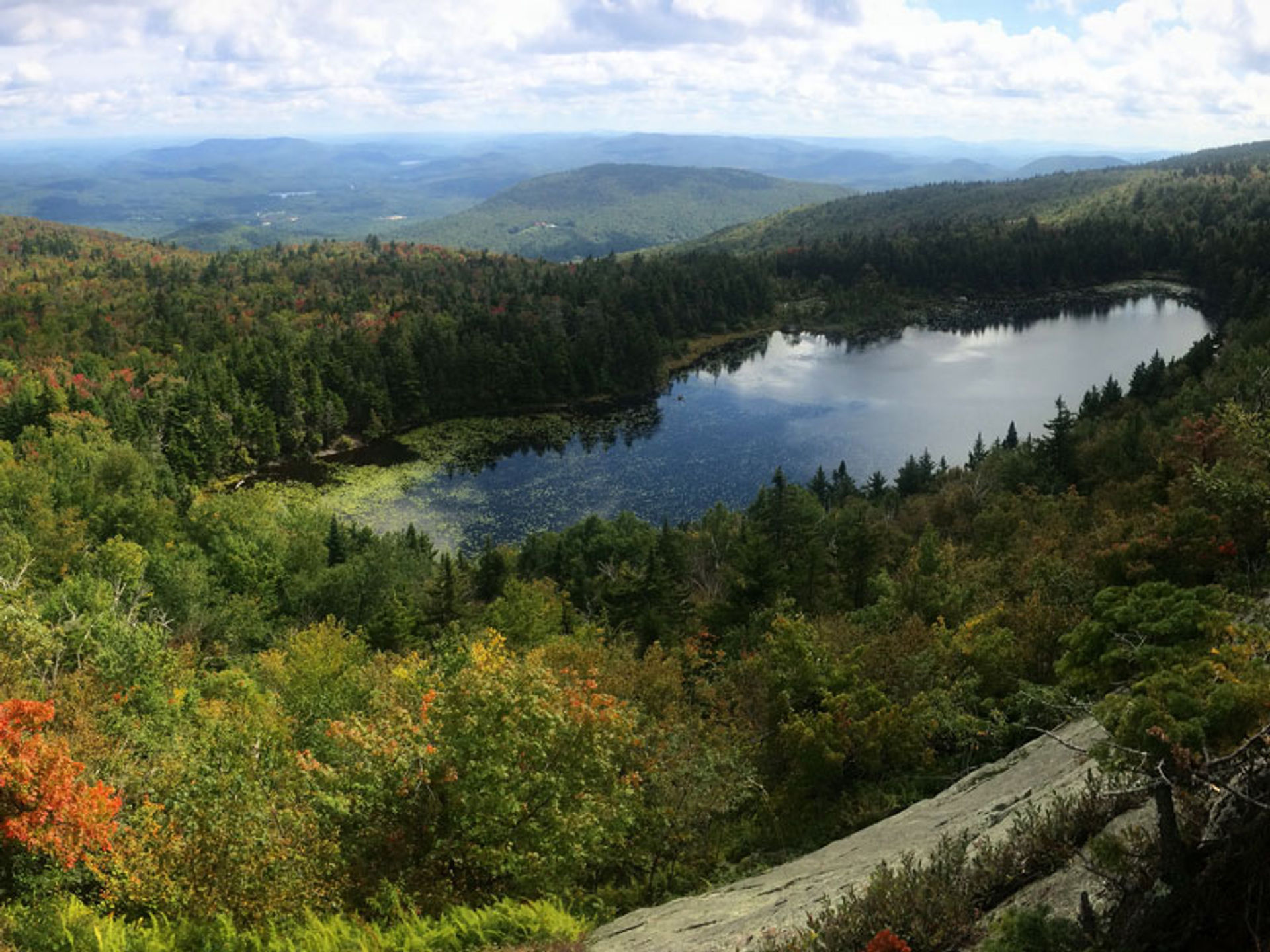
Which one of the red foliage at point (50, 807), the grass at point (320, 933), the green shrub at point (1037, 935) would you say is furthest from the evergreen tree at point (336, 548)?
the green shrub at point (1037, 935)

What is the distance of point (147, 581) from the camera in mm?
52875

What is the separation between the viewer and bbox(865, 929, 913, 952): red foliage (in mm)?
8930

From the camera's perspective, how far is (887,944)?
895cm

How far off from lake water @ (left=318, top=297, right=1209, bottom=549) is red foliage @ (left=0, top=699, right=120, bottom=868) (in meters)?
57.4

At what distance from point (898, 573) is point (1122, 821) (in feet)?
111

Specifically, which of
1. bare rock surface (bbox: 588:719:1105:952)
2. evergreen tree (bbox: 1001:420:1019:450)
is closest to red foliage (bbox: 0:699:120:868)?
bare rock surface (bbox: 588:719:1105:952)

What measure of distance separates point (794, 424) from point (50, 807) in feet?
313

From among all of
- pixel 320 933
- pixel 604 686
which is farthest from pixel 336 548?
pixel 320 933

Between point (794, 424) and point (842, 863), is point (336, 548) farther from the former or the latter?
point (794, 424)

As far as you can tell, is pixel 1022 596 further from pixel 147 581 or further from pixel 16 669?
pixel 147 581

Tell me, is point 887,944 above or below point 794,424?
above

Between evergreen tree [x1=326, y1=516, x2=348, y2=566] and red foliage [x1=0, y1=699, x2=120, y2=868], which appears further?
evergreen tree [x1=326, y1=516, x2=348, y2=566]

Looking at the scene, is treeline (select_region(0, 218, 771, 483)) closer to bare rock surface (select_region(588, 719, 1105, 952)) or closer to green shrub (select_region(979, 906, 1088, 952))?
bare rock surface (select_region(588, 719, 1105, 952))

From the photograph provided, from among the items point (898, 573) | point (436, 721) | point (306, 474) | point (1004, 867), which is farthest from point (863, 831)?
point (306, 474)
